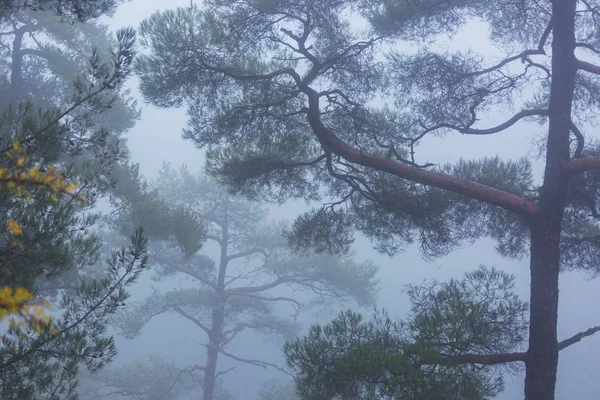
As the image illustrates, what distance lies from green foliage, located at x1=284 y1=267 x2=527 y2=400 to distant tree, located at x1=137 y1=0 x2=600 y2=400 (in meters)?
1.31

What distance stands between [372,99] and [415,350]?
368 cm

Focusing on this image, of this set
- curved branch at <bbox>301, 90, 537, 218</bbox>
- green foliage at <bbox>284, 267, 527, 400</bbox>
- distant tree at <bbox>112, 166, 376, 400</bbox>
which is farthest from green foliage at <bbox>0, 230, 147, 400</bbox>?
distant tree at <bbox>112, 166, 376, 400</bbox>

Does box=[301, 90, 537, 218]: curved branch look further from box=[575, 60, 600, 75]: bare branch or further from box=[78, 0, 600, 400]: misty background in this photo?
box=[78, 0, 600, 400]: misty background

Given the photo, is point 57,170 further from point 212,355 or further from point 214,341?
point 214,341

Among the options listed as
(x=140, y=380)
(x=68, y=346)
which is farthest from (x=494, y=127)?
(x=140, y=380)

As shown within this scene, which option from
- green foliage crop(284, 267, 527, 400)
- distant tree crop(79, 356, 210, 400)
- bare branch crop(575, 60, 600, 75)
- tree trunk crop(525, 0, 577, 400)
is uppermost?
distant tree crop(79, 356, 210, 400)

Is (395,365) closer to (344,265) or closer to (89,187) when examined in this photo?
(89,187)

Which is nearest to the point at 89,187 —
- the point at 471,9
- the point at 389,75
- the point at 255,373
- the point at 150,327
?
the point at 389,75

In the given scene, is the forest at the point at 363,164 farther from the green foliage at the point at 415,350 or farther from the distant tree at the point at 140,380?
the distant tree at the point at 140,380

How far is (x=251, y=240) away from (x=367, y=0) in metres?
15.2

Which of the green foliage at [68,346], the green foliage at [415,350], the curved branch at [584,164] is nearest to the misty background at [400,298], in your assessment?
the green foliage at [415,350]

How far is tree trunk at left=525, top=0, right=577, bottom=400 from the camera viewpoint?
Result: 5059 mm

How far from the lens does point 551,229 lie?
17.3ft

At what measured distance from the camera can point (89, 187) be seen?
429 cm
